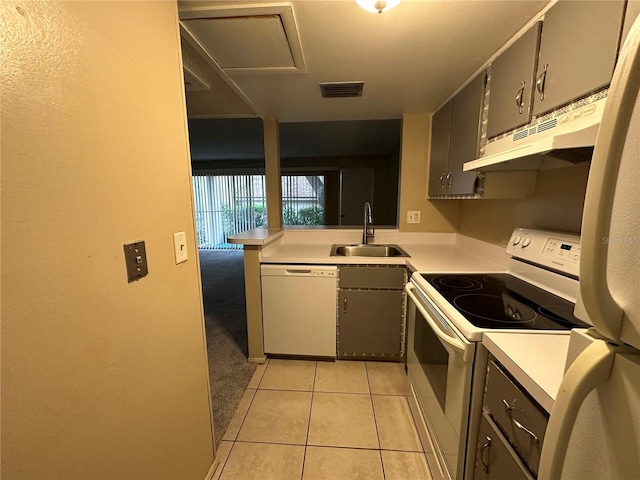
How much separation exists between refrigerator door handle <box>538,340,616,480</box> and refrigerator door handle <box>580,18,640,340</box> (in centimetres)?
3

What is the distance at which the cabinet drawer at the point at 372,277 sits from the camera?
1.95 meters

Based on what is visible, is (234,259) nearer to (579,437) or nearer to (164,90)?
(164,90)

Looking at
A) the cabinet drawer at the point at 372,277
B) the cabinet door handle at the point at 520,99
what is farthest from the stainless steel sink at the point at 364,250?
the cabinet door handle at the point at 520,99

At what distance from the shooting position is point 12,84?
1.60 feet

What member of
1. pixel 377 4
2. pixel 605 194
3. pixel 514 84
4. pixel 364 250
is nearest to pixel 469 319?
pixel 605 194

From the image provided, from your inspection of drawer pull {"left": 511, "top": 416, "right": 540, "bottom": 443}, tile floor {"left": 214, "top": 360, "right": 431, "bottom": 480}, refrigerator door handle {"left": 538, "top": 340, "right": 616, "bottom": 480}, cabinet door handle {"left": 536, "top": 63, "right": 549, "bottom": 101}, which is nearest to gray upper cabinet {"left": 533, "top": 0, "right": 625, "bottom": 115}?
cabinet door handle {"left": 536, "top": 63, "right": 549, "bottom": 101}

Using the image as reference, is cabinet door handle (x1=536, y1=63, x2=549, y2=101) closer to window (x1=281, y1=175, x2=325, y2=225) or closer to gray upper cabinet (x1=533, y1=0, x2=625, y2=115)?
gray upper cabinet (x1=533, y1=0, x2=625, y2=115)

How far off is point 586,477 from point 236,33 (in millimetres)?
1766

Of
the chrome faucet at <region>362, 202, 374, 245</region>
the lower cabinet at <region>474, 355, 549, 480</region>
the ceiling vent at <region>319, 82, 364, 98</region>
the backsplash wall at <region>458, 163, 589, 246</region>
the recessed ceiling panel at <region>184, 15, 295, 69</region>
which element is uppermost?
the recessed ceiling panel at <region>184, 15, 295, 69</region>

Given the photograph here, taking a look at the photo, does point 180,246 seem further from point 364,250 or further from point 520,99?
point 364,250

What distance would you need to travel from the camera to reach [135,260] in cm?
78

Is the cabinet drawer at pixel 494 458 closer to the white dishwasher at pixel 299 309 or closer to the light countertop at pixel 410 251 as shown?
the light countertop at pixel 410 251

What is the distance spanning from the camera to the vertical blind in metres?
6.29

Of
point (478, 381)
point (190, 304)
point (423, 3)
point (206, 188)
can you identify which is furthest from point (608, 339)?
point (206, 188)
